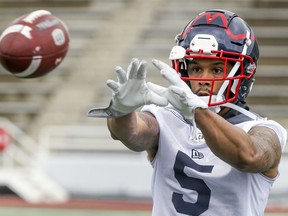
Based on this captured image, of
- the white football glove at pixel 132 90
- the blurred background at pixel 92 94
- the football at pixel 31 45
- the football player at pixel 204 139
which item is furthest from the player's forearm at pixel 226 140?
the blurred background at pixel 92 94

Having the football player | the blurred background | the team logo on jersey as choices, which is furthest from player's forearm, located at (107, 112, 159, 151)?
the blurred background

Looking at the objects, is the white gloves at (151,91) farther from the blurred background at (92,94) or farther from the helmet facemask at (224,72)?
the blurred background at (92,94)

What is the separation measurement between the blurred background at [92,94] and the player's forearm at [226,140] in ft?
21.9

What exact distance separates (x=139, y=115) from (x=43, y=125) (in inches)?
341

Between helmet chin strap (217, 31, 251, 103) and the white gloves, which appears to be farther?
helmet chin strap (217, 31, 251, 103)

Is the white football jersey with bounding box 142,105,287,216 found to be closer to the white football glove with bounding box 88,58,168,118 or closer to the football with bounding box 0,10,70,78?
the white football glove with bounding box 88,58,168,118

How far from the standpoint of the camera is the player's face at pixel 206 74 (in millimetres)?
3074

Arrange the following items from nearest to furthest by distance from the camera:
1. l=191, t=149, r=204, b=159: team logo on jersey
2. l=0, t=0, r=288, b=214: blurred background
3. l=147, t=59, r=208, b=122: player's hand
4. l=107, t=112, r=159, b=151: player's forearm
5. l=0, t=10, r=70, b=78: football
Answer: l=147, t=59, r=208, b=122: player's hand < l=107, t=112, r=159, b=151: player's forearm < l=191, t=149, r=204, b=159: team logo on jersey < l=0, t=10, r=70, b=78: football < l=0, t=0, r=288, b=214: blurred background

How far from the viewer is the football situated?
12.6 ft

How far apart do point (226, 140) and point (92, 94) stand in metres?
Answer: 9.11

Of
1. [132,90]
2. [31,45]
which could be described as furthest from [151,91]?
[31,45]

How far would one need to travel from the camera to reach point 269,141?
121 inches

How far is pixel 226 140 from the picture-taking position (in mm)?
2879

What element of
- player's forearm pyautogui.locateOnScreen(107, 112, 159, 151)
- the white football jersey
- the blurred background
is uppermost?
player's forearm pyautogui.locateOnScreen(107, 112, 159, 151)
